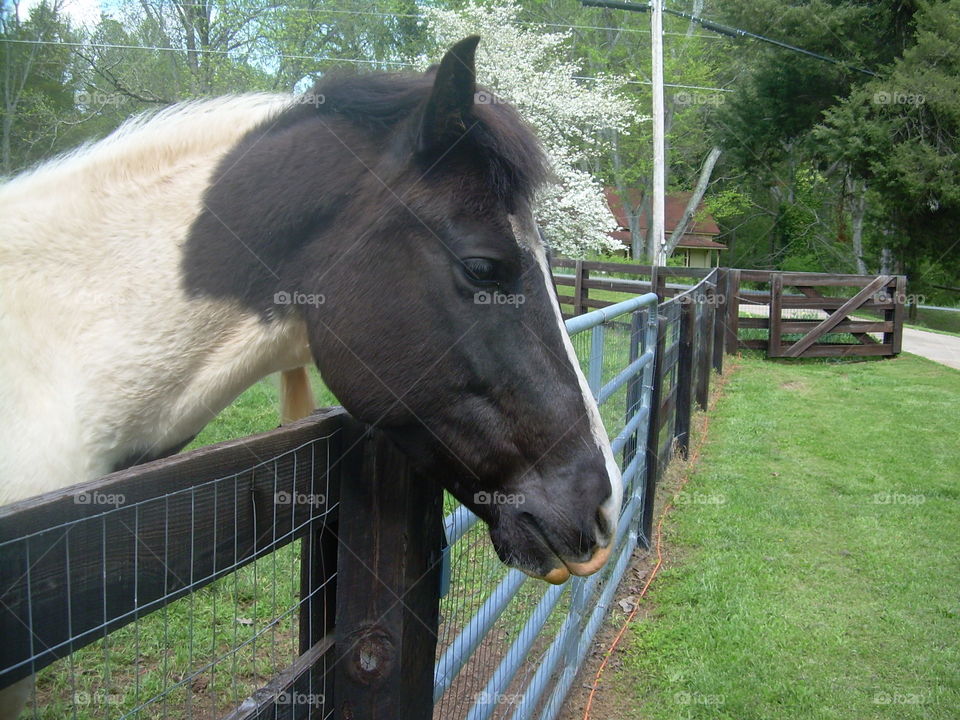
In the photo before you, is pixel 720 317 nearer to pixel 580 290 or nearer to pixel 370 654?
pixel 580 290

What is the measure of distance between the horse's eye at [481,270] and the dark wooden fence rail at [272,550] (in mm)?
458

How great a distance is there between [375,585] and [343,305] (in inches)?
27.7

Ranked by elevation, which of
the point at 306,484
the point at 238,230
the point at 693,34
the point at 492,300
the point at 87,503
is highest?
the point at 693,34

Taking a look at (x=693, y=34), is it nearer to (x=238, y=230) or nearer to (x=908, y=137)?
(x=908, y=137)

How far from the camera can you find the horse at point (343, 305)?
173 cm

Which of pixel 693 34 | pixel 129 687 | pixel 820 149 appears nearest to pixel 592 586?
pixel 129 687

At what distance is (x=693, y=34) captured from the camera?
96.5 feet

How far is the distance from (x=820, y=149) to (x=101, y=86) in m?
16.8

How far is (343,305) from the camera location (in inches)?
72.6

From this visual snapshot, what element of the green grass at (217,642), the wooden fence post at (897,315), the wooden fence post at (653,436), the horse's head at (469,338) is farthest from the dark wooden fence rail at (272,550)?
the wooden fence post at (897,315)

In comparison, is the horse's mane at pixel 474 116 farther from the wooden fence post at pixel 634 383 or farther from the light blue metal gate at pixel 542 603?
the wooden fence post at pixel 634 383

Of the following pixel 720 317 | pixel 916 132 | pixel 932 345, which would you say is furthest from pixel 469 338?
pixel 916 132

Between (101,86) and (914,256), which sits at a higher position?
(101,86)

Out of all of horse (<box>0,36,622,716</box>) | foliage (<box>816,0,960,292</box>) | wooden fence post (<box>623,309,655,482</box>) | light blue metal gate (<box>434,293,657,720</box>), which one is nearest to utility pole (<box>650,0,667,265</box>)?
foliage (<box>816,0,960,292</box>)
